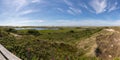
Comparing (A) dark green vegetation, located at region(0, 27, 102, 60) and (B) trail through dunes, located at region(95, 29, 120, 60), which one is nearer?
(A) dark green vegetation, located at region(0, 27, 102, 60)

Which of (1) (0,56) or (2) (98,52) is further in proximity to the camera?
(2) (98,52)

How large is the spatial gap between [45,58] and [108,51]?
466 cm

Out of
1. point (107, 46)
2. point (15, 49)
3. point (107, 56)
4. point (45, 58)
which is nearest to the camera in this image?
point (45, 58)

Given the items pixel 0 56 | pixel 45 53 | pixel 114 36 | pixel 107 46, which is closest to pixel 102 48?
pixel 107 46

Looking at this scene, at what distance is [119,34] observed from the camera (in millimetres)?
15844

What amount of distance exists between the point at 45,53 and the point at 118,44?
5.13m

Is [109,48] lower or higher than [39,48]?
lower

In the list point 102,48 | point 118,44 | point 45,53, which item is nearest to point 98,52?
point 102,48

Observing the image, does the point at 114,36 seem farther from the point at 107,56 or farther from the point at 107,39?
the point at 107,56

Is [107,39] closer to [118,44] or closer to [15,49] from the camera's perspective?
[118,44]

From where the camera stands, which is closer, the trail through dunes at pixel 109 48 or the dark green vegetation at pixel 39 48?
the dark green vegetation at pixel 39 48

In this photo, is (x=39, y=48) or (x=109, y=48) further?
(x=109, y=48)

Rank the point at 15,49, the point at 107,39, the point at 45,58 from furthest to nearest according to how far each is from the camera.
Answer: the point at 107,39 → the point at 15,49 → the point at 45,58

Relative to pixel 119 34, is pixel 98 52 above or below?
below
